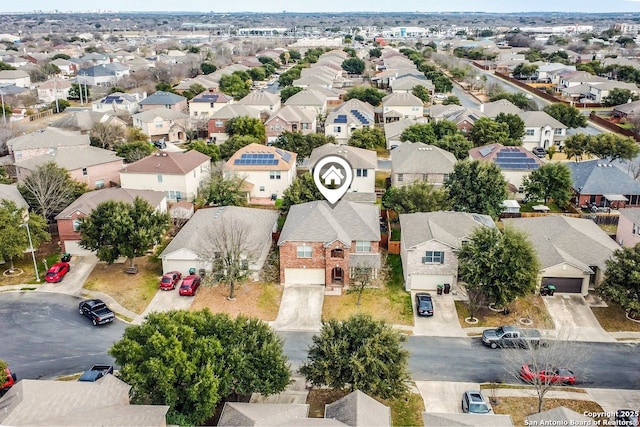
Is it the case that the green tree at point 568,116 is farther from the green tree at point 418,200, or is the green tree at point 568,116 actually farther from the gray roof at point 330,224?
the gray roof at point 330,224

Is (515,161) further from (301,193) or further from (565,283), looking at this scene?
(301,193)

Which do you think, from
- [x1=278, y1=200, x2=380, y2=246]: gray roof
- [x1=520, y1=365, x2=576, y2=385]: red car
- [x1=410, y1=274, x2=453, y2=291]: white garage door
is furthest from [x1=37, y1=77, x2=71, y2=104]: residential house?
[x1=520, y1=365, x2=576, y2=385]: red car

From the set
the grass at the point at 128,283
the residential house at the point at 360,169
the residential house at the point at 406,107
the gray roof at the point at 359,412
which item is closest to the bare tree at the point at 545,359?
the gray roof at the point at 359,412

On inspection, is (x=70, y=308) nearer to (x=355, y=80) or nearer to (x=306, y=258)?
(x=306, y=258)

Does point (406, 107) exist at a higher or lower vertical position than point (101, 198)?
higher

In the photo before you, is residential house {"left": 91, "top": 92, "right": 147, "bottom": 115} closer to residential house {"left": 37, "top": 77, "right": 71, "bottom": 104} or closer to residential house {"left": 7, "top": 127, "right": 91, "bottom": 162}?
residential house {"left": 37, "top": 77, "right": 71, "bottom": 104}

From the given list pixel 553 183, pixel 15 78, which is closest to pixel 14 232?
pixel 553 183
